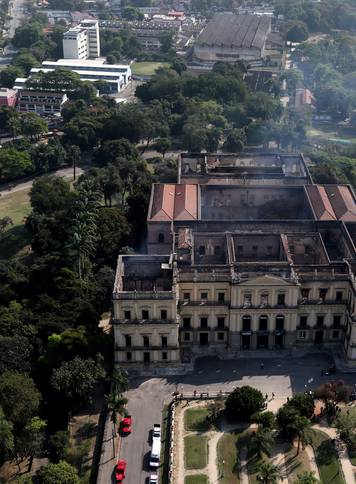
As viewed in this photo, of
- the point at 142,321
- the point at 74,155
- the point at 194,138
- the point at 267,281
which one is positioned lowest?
the point at 74,155

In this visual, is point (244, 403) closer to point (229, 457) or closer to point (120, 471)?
point (229, 457)

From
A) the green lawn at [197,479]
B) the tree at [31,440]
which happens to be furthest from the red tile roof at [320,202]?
the tree at [31,440]

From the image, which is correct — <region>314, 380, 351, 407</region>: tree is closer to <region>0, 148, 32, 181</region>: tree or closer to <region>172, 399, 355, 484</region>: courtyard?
<region>172, 399, 355, 484</region>: courtyard

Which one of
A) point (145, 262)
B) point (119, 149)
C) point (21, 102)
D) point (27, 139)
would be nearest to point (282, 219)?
point (145, 262)

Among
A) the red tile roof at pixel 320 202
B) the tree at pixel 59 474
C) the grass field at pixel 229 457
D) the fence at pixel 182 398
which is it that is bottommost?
the grass field at pixel 229 457

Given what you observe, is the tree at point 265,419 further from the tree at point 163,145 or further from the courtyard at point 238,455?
the tree at point 163,145

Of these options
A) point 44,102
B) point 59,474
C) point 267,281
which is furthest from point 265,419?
point 44,102
